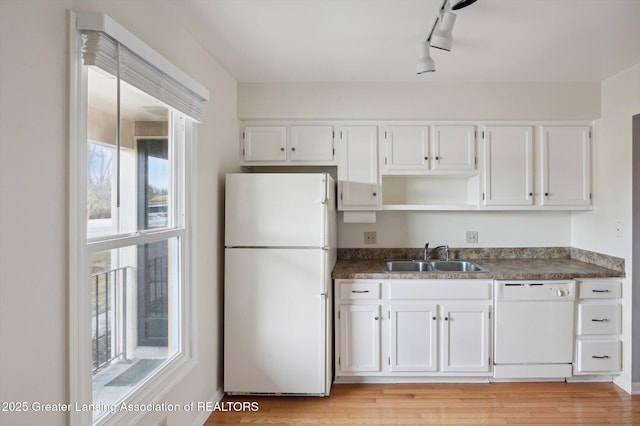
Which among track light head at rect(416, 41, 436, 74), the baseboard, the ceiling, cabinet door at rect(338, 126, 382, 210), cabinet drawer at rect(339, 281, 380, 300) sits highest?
the ceiling

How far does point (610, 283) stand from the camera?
285 centimetres

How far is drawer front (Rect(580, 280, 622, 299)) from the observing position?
2846mm

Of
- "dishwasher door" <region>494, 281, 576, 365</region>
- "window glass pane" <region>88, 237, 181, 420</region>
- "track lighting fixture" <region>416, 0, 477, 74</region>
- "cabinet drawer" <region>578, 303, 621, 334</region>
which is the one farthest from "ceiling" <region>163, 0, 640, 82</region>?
"cabinet drawer" <region>578, 303, 621, 334</region>

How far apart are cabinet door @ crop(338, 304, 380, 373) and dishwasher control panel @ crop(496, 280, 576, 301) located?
0.96 metres

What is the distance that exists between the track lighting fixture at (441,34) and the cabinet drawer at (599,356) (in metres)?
2.40

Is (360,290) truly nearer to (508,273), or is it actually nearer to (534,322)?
(508,273)

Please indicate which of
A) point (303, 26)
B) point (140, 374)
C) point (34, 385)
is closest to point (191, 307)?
point (140, 374)

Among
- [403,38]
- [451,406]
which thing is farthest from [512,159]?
[451,406]

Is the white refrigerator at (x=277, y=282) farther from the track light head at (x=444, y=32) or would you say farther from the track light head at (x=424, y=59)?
the track light head at (x=444, y=32)

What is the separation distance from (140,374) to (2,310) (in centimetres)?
97

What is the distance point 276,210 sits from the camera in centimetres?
263

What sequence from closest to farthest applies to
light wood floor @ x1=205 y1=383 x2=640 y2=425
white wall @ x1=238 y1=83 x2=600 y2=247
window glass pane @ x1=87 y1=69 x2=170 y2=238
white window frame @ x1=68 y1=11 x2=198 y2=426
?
white window frame @ x1=68 y1=11 x2=198 y2=426, window glass pane @ x1=87 y1=69 x2=170 y2=238, light wood floor @ x1=205 y1=383 x2=640 y2=425, white wall @ x1=238 y1=83 x2=600 y2=247

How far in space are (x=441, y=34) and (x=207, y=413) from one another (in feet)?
8.81

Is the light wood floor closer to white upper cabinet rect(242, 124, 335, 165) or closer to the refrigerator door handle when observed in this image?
the refrigerator door handle
